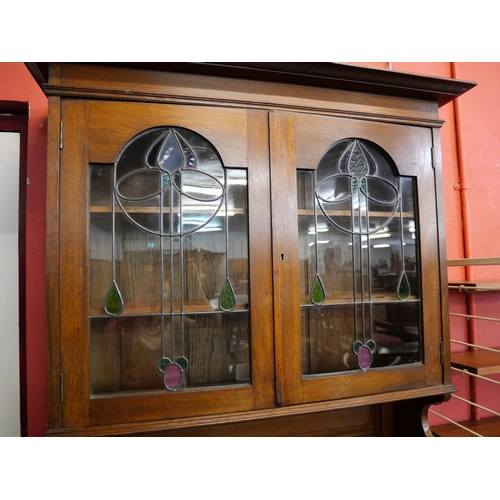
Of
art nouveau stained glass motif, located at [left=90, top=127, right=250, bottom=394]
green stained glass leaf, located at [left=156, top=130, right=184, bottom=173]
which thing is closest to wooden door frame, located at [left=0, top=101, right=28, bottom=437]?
art nouveau stained glass motif, located at [left=90, top=127, right=250, bottom=394]

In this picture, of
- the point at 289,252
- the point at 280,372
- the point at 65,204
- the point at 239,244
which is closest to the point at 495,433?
the point at 280,372

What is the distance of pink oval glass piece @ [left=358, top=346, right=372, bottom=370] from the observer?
830 millimetres

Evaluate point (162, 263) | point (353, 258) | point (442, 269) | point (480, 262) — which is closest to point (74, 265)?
point (162, 263)

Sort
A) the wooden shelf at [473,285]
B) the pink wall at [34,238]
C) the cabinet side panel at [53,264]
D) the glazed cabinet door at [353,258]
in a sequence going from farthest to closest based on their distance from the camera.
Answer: the wooden shelf at [473,285], the pink wall at [34,238], the glazed cabinet door at [353,258], the cabinet side panel at [53,264]

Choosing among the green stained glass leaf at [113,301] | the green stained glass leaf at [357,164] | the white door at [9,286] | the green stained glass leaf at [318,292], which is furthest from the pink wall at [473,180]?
the white door at [9,286]

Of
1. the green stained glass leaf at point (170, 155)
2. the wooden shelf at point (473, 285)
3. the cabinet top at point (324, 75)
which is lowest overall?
the wooden shelf at point (473, 285)

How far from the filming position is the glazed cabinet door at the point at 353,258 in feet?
2.56

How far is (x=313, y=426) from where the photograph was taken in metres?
1.02

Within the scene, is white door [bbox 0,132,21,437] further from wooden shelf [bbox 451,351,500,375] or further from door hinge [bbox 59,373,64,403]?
wooden shelf [bbox 451,351,500,375]

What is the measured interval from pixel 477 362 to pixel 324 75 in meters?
1.01

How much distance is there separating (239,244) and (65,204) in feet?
1.32

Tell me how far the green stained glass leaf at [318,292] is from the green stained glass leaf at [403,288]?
0.75ft

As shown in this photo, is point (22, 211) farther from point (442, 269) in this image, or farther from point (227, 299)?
point (442, 269)

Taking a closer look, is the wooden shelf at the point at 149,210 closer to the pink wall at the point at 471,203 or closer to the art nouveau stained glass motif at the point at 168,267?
the art nouveau stained glass motif at the point at 168,267
